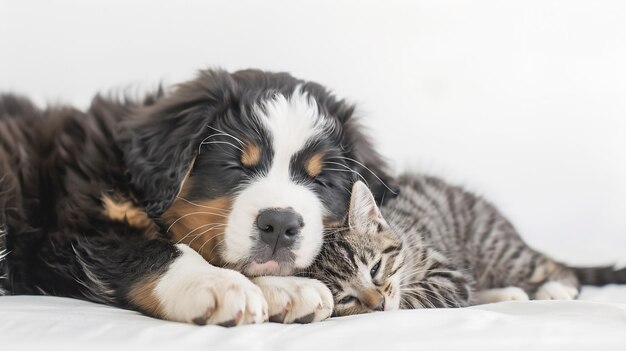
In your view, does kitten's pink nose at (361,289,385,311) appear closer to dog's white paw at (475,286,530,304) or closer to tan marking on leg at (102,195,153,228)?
dog's white paw at (475,286,530,304)

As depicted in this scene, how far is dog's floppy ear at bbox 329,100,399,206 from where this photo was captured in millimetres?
3346

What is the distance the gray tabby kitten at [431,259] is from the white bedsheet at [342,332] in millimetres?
471

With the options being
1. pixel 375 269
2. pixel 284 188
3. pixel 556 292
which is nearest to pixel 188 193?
pixel 284 188

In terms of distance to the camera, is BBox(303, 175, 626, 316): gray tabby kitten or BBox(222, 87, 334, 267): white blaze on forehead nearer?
BBox(222, 87, 334, 267): white blaze on forehead

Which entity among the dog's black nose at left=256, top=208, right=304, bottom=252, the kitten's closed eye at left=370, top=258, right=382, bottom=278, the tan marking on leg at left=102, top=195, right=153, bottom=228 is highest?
the dog's black nose at left=256, top=208, right=304, bottom=252

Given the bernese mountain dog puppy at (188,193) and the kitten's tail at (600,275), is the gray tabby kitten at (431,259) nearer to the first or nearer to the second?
the kitten's tail at (600,275)

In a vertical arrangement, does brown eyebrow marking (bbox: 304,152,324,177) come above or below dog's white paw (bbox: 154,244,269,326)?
above

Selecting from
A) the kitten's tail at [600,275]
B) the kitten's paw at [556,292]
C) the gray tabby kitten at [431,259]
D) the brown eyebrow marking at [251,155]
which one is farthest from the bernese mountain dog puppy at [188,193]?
the kitten's tail at [600,275]

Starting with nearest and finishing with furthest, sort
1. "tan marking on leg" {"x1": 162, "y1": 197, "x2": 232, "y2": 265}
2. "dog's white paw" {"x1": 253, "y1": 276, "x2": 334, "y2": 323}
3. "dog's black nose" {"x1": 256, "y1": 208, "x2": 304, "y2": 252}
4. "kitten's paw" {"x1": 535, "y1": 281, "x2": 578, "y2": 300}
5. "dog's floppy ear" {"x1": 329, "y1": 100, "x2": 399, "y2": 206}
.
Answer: "dog's white paw" {"x1": 253, "y1": 276, "x2": 334, "y2": 323}
"dog's black nose" {"x1": 256, "y1": 208, "x2": 304, "y2": 252}
"tan marking on leg" {"x1": 162, "y1": 197, "x2": 232, "y2": 265}
"dog's floppy ear" {"x1": 329, "y1": 100, "x2": 399, "y2": 206}
"kitten's paw" {"x1": 535, "y1": 281, "x2": 578, "y2": 300}

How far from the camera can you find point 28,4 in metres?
5.18

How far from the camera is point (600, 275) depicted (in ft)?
13.5

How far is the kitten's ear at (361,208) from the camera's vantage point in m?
3.13

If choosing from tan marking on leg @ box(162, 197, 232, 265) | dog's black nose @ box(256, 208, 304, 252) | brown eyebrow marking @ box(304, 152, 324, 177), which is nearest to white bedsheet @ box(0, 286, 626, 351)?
dog's black nose @ box(256, 208, 304, 252)

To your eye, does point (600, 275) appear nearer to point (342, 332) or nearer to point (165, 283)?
point (342, 332)
